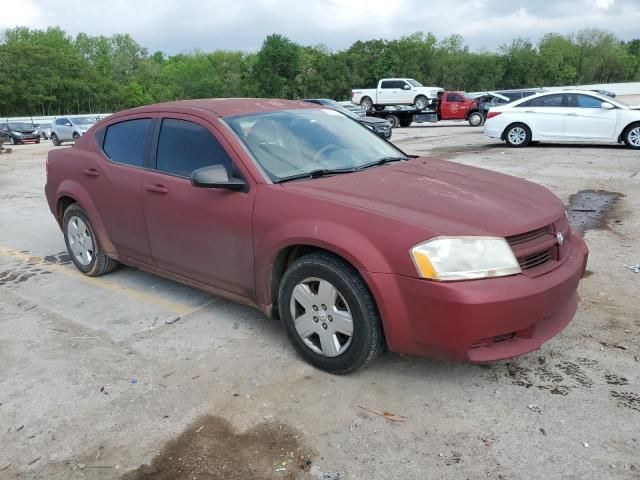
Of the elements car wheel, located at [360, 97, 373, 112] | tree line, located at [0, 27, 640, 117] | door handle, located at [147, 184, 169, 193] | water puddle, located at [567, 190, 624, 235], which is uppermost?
tree line, located at [0, 27, 640, 117]

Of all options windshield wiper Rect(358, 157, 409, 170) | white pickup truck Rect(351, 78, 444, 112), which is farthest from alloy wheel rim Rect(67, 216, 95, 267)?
white pickup truck Rect(351, 78, 444, 112)

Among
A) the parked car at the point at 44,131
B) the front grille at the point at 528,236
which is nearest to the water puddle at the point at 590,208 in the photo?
the front grille at the point at 528,236

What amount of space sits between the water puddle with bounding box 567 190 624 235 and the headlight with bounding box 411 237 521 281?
12.6 feet

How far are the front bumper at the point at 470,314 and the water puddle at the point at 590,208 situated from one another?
12.0 feet

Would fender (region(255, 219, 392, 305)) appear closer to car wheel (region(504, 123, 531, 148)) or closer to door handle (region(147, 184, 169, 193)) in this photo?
door handle (region(147, 184, 169, 193))

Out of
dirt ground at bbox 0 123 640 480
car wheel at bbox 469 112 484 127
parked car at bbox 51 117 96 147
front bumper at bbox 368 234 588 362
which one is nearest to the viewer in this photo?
dirt ground at bbox 0 123 640 480

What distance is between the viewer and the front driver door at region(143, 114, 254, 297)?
3.68 meters

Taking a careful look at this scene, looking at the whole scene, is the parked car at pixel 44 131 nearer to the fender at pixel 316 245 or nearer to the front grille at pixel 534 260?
the fender at pixel 316 245

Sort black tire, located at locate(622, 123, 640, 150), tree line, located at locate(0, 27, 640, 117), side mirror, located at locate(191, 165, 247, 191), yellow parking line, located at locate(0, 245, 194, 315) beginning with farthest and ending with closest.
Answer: tree line, located at locate(0, 27, 640, 117) < black tire, located at locate(622, 123, 640, 150) < yellow parking line, located at locate(0, 245, 194, 315) < side mirror, located at locate(191, 165, 247, 191)

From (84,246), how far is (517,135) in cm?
1271

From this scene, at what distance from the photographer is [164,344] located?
154 inches

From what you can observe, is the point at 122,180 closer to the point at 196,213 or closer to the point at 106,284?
the point at 196,213

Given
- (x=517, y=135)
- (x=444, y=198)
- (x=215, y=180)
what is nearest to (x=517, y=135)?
(x=517, y=135)

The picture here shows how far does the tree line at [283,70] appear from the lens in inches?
2876
